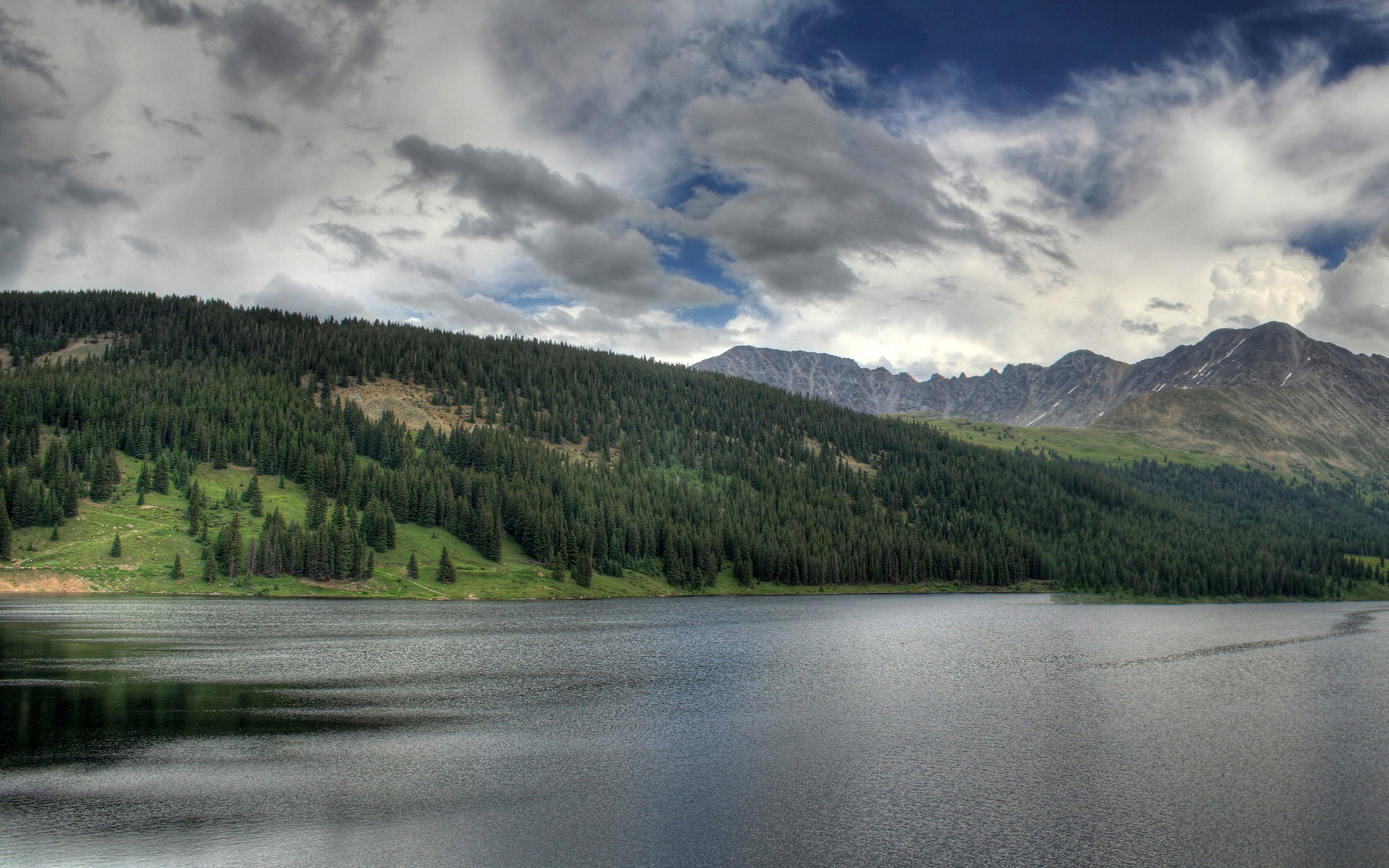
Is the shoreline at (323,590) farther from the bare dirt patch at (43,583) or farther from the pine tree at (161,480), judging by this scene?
the pine tree at (161,480)

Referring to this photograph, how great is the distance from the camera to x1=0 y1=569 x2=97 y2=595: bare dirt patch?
131m

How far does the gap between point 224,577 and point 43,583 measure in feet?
86.9

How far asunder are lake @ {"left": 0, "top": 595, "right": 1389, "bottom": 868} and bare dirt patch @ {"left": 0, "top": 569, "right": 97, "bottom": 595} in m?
61.6

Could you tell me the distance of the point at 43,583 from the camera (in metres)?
133

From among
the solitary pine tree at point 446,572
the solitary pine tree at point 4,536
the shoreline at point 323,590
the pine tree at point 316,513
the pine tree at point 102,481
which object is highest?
the pine tree at point 102,481

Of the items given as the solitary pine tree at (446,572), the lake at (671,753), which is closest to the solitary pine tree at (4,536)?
the lake at (671,753)

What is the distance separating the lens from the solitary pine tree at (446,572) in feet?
513

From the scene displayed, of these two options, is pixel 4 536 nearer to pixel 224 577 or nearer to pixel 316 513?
pixel 224 577

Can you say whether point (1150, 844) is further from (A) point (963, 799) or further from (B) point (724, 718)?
(B) point (724, 718)

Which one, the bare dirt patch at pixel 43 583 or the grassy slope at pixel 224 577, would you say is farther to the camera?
the grassy slope at pixel 224 577

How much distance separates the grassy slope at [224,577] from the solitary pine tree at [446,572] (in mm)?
1846

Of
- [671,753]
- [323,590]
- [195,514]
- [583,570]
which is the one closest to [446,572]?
[323,590]

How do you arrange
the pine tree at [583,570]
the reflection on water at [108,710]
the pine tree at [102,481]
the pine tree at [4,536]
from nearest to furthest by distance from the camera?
1. the reflection on water at [108,710]
2. the pine tree at [4,536]
3. the pine tree at [102,481]
4. the pine tree at [583,570]

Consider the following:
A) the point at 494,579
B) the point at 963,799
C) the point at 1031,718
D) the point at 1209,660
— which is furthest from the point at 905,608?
the point at 963,799
